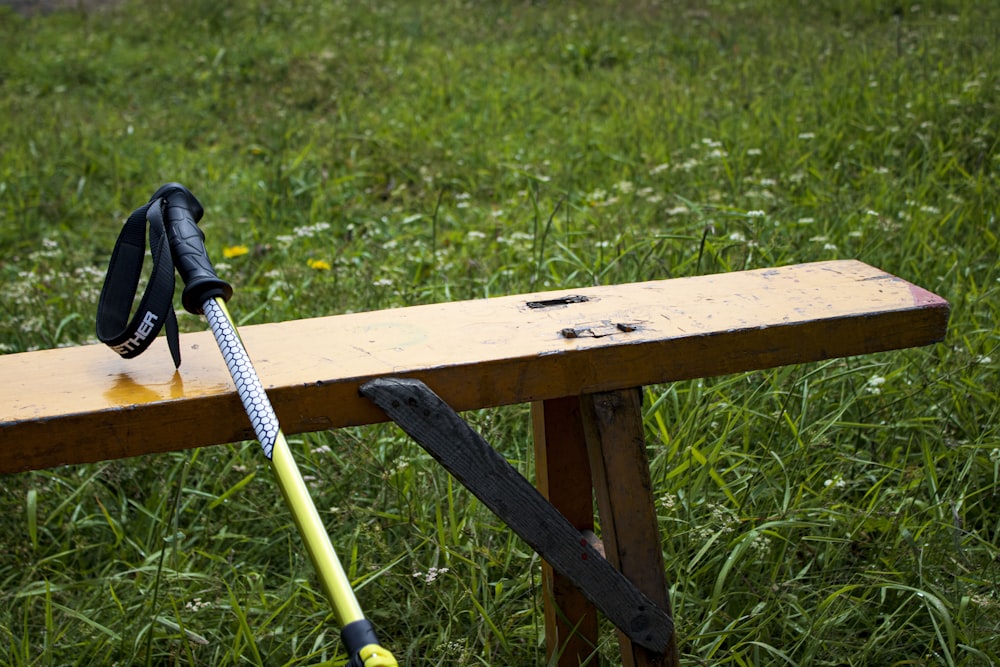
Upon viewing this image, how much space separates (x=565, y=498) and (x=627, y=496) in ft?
0.73

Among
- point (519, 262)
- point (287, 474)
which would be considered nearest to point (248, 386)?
point (287, 474)

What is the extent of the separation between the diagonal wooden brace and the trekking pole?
179mm

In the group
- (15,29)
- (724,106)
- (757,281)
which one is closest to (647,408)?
(757,281)

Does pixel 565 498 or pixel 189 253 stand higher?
pixel 189 253

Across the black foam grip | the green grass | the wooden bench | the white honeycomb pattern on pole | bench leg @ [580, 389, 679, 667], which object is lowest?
the green grass

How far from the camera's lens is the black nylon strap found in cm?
122

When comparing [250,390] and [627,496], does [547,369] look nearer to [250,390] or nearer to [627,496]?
[627,496]

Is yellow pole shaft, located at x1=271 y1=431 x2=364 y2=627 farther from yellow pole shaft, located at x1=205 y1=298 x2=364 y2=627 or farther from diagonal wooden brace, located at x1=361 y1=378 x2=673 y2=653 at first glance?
diagonal wooden brace, located at x1=361 y1=378 x2=673 y2=653

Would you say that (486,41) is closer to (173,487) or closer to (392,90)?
(392,90)

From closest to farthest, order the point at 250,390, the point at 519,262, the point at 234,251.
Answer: the point at 250,390 < the point at 519,262 < the point at 234,251

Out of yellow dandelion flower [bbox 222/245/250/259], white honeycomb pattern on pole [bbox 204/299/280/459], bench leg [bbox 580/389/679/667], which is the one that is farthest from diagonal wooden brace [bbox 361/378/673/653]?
yellow dandelion flower [bbox 222/245/250/259]

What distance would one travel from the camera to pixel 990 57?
4379 mm

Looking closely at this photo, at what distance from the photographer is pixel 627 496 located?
4.61ft

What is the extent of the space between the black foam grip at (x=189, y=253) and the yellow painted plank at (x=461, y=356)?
0.37 ft
